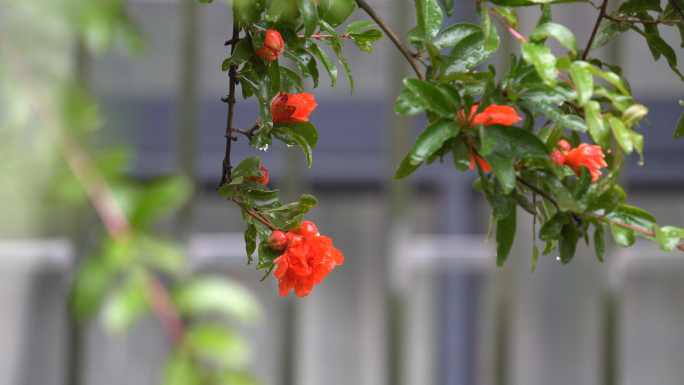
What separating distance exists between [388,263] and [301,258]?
70.0 inches

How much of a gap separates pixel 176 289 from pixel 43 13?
0.08 meters

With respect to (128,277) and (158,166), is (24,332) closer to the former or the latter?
(158,166)

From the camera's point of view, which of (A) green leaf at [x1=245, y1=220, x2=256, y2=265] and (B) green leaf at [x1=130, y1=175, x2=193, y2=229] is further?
(A) green leaf at [x1=245, y1=220, x2=256, y2=265]

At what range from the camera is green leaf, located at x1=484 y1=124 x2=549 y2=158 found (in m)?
0.38

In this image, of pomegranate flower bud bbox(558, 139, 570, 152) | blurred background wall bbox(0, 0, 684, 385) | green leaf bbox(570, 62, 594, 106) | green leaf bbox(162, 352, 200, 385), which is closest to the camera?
green leaf bbox(162, 352, 200, 385)

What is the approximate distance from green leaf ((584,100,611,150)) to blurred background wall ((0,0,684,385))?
5.71ft

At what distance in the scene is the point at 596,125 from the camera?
358 millimetres

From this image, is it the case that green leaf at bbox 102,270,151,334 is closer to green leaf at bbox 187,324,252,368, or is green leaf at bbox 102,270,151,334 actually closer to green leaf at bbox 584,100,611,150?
green leaf at bbox 187,324,252,368

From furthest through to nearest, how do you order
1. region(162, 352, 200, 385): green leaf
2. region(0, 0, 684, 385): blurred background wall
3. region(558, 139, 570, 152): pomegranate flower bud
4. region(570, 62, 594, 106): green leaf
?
region(0, 0, 684, 385): blurred background wall
region(558, 139, 570, 152): pomegranate flower bud
region(570, 62, 594, 106): green leaf
region(162, 352, 200, 385): green leaf

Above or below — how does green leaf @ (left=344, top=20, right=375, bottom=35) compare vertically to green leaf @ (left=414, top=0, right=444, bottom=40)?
above

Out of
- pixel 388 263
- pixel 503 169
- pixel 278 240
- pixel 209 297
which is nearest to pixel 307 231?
pixel 278 240

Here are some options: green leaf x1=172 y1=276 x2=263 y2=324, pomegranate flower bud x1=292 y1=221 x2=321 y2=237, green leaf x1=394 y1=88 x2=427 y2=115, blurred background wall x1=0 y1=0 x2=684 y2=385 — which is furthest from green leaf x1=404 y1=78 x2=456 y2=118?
blurred background wall x1=0 y1=0 x2=684 y2=385

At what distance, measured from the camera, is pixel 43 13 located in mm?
169

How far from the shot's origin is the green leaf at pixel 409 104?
37 centimetres
